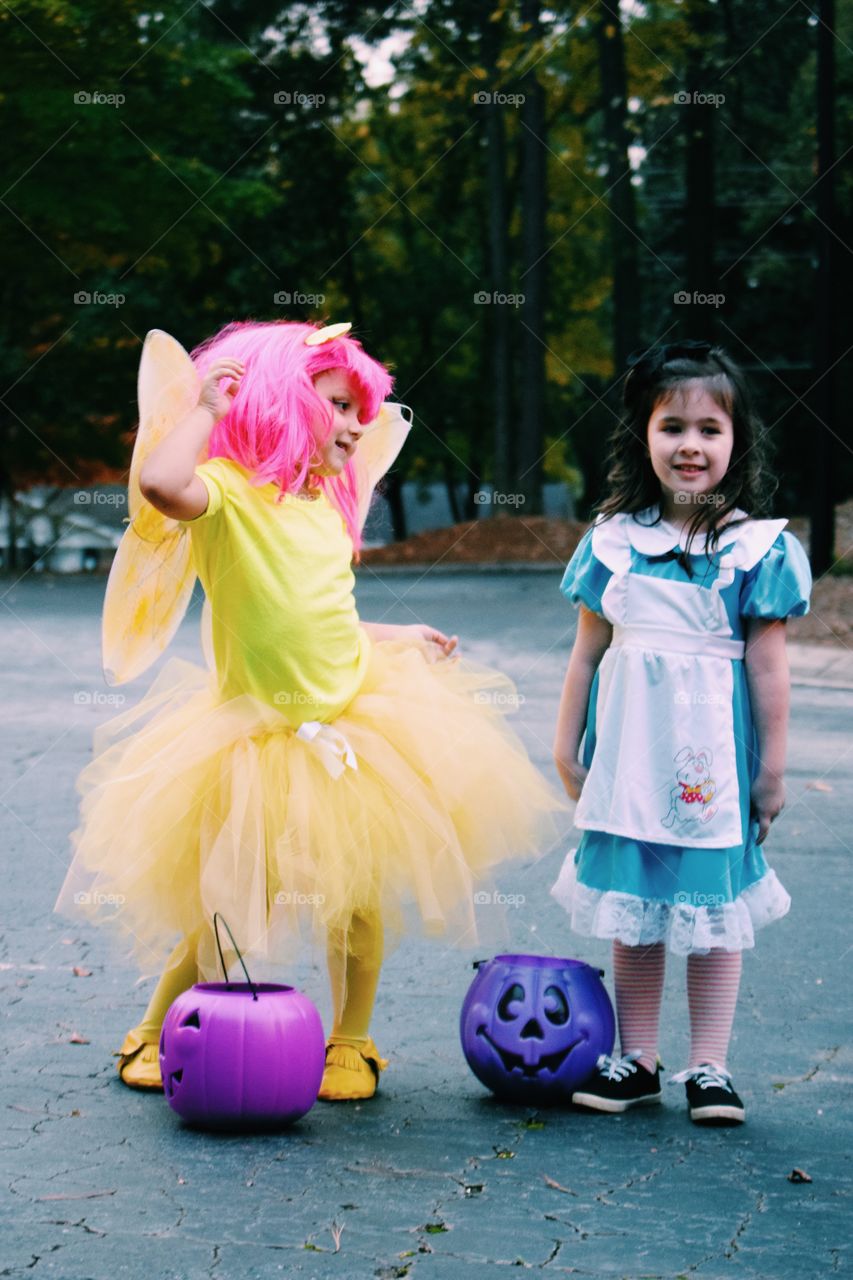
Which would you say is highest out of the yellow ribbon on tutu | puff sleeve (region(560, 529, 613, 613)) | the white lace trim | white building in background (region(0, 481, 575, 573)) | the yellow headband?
the yellow headband

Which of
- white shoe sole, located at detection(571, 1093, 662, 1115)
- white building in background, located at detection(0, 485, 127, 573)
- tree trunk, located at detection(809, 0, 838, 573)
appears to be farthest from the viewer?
white building in background, located at detection(0, 485, 127, 573)

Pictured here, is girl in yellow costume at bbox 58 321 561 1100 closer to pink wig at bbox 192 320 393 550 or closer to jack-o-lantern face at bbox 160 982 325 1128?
pink wig at bbox 192 320 393 550

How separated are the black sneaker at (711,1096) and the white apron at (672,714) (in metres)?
0.52

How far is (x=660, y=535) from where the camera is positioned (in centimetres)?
410

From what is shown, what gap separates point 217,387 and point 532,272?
22.6 meters

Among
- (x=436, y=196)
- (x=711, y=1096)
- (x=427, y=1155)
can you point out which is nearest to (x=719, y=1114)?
(x=711, y=1096)

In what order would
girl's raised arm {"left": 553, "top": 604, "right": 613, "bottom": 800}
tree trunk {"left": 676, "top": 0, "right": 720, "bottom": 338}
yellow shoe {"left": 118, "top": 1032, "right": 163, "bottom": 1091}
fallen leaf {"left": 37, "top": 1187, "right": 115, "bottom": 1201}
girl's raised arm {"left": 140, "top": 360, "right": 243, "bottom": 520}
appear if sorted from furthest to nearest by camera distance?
tree trunk {"left": 676, "top": 0, "right": 720, "bottom": 338} < girl's raised arm {"left": 553, "top": 604, "right": 613, "bottom": 800} < yellow shoe {"left": 118, "top": 1032, "right": 163, "bottom": 1091} < girl's raised arm {"left": 140, "top": 360, "right": 243, "bottom": 520} < fallen leaf {"left": 37, "top": 1187, "right": 115, "bottom": 1201}

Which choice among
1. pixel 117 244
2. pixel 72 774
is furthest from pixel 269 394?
pixel 117 244

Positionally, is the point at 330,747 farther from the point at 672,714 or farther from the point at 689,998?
the point at 689,998

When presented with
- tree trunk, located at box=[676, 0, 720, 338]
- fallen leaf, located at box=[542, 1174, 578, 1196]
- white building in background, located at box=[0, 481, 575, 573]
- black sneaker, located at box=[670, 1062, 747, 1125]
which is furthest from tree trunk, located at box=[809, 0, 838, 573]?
fallen leaf, located at box=[542, 1174, 578, 1196]

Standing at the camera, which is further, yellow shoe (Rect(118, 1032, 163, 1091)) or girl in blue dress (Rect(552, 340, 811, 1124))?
yellow shoe (Rect(118, 1032, 163, 1091))

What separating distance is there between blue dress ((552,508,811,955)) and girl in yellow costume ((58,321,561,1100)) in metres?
0.23

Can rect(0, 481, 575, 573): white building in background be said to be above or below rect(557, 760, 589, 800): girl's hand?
below

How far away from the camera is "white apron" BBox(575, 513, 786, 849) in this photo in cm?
396
